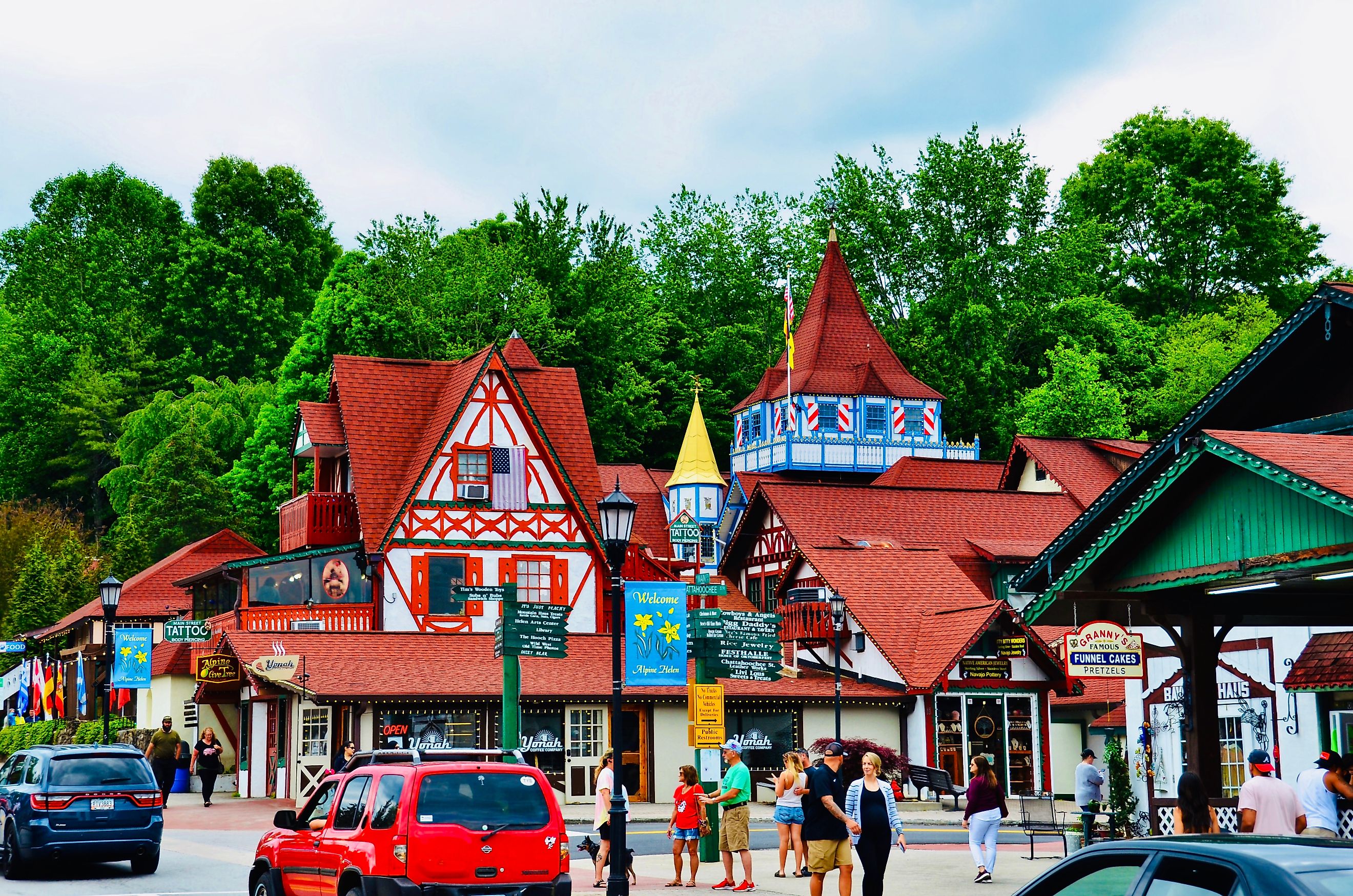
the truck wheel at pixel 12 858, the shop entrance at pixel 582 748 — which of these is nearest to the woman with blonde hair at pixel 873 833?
the truck wheel at pixel 12 858

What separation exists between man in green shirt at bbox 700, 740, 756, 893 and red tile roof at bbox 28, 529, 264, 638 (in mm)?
33147

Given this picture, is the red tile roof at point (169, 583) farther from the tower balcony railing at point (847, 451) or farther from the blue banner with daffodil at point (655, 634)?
the blue banner with daffodil at point (655, 634)

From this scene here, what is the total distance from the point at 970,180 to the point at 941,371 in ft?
27.8

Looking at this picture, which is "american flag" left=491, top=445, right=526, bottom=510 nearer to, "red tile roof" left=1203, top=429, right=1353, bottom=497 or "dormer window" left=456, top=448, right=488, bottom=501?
"dormer window" left=456, top=448, right=488, bottom=501

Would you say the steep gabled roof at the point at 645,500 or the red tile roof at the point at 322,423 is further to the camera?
the steep gabled roof at the point at 645,500

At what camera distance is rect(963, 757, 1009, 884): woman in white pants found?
1961cm

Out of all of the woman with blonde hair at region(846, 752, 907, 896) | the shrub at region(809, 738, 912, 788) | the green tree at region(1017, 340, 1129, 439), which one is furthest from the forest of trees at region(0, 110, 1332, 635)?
the woman with blonde hair at region(846, 752, 907, 896)

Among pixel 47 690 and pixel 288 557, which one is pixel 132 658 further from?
pixel 47 690

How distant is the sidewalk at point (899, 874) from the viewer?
19359mm

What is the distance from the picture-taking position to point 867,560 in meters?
42.4

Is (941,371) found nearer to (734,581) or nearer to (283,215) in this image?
(734,581)

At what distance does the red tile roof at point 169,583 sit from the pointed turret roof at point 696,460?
65.9 feet

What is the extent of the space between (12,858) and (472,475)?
73.6ft

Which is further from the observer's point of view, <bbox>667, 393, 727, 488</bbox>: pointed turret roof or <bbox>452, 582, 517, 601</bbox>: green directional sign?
<bbox>667, 393, 727, 488</bbox>: pointed turret roof
